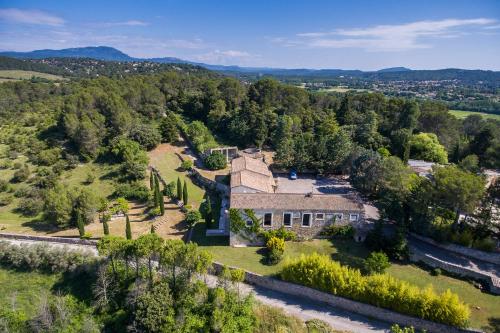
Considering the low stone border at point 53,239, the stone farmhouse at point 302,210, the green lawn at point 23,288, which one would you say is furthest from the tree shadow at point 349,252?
the green lawn at point 23,288

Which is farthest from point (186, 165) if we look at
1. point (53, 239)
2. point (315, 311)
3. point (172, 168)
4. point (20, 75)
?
point (20, 75)

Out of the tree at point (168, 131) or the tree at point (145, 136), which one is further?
the tree at point (168, 131)

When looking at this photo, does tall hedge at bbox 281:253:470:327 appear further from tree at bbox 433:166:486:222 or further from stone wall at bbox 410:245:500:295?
tree at bbox 433:166:486:222

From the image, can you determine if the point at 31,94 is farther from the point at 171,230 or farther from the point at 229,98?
the point at 171,230

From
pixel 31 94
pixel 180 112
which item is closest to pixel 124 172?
pixel 180 112

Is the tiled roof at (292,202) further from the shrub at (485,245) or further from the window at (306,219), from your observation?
the shrub at (485,245)

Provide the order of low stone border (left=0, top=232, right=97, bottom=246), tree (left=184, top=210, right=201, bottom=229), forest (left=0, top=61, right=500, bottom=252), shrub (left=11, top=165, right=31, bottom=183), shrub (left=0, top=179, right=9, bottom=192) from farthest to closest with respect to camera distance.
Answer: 1. shrub (left=11, top=165, right=31, bottom=183)
2. shrub (left=0, top=179, right=9, bottom=192)
3. tree (left=184, top=210, right=201, bottom=229)
4. low stone border (left=0, top=232, right=97, bottom=246)
5. forest (left=0, top=61, right=500, bottom=252)

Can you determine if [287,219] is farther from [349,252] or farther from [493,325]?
[493,325]

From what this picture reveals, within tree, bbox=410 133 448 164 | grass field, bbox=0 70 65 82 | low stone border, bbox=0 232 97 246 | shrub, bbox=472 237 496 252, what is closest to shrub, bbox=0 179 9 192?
low stone border, bbox=0 232 97 246
